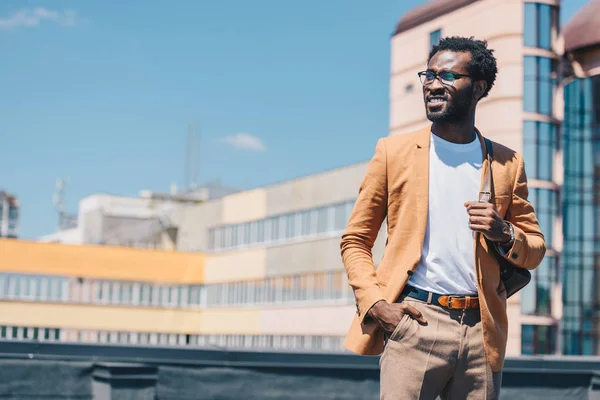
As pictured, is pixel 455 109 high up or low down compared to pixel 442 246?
up

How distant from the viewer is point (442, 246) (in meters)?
3.92

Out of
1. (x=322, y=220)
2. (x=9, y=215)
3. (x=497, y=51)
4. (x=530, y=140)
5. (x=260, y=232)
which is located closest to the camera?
(x=530, y=140)

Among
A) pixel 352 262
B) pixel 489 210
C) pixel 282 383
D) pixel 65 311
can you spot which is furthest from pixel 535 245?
pixel 65 311

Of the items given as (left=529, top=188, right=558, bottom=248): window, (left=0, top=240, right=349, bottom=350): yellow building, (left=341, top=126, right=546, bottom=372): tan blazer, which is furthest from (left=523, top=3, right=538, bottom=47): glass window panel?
(left=341, top=126, right=546, bottom=372): tan blazer

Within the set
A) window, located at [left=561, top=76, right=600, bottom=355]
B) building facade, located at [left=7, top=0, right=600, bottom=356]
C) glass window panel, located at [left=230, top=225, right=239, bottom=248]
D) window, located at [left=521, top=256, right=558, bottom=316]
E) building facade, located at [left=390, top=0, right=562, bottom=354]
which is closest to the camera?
window, located at [left=521, top=256, right=558, bottom=316]

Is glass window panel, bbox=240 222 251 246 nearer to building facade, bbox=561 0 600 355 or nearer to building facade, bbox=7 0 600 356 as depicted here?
building facade, bbox=7 0 600 356

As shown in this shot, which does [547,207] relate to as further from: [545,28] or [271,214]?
[271,214]

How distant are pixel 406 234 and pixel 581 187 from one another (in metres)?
53.0

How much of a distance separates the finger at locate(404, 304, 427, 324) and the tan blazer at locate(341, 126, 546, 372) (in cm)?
7

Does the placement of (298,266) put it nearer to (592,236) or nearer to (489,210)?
(592,236)

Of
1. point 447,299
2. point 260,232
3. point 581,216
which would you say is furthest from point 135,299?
point 447,299

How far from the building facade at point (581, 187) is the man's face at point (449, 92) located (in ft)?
167

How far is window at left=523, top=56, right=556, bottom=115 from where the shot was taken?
2077 inches

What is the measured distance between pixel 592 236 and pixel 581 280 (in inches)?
88.9
